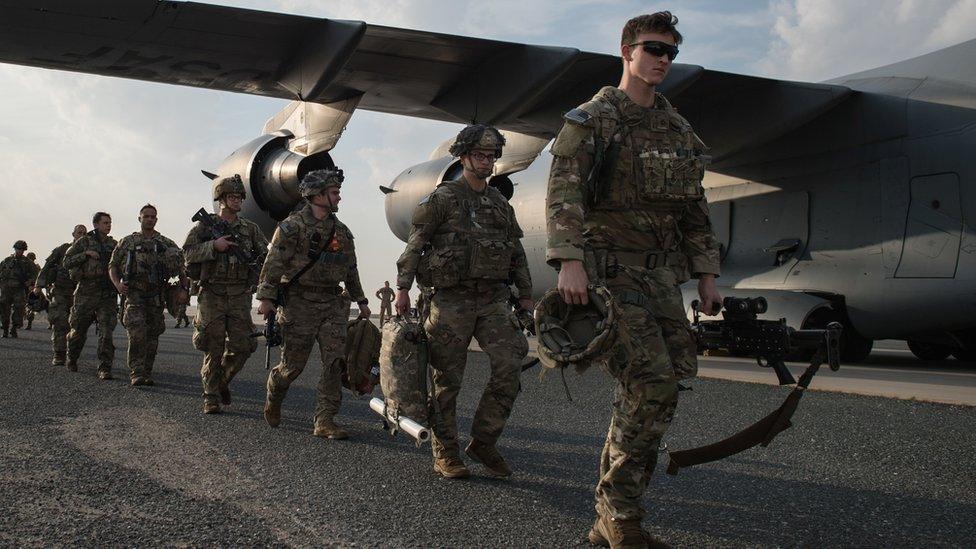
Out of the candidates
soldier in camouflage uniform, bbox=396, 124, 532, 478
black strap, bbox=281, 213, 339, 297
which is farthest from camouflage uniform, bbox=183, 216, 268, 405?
soldier in camouflage uniform, bbox=396, 124, 532, 478

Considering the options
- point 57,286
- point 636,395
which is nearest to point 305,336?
point 636,395

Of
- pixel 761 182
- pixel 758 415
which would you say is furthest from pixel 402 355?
pixel 761 182

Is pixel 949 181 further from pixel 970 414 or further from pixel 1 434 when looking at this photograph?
pixel 1 434

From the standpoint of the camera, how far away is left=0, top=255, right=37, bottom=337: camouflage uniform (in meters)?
16.1

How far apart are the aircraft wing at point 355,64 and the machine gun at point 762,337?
576 cm

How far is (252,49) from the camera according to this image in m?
9.19

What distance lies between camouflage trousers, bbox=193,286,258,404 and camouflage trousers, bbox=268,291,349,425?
1072 mm

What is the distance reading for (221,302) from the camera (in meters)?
6.93

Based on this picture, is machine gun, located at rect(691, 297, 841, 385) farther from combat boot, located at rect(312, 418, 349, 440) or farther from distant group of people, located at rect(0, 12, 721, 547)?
combat boot, located at rect(312, 418, 349, 440)

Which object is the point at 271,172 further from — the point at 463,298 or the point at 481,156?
the point at 463,298

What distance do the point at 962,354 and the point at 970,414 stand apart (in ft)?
16.9

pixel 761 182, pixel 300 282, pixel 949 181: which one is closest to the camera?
pixel 300 282

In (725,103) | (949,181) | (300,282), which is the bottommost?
(300,282)

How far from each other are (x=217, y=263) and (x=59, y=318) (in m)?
5.74
